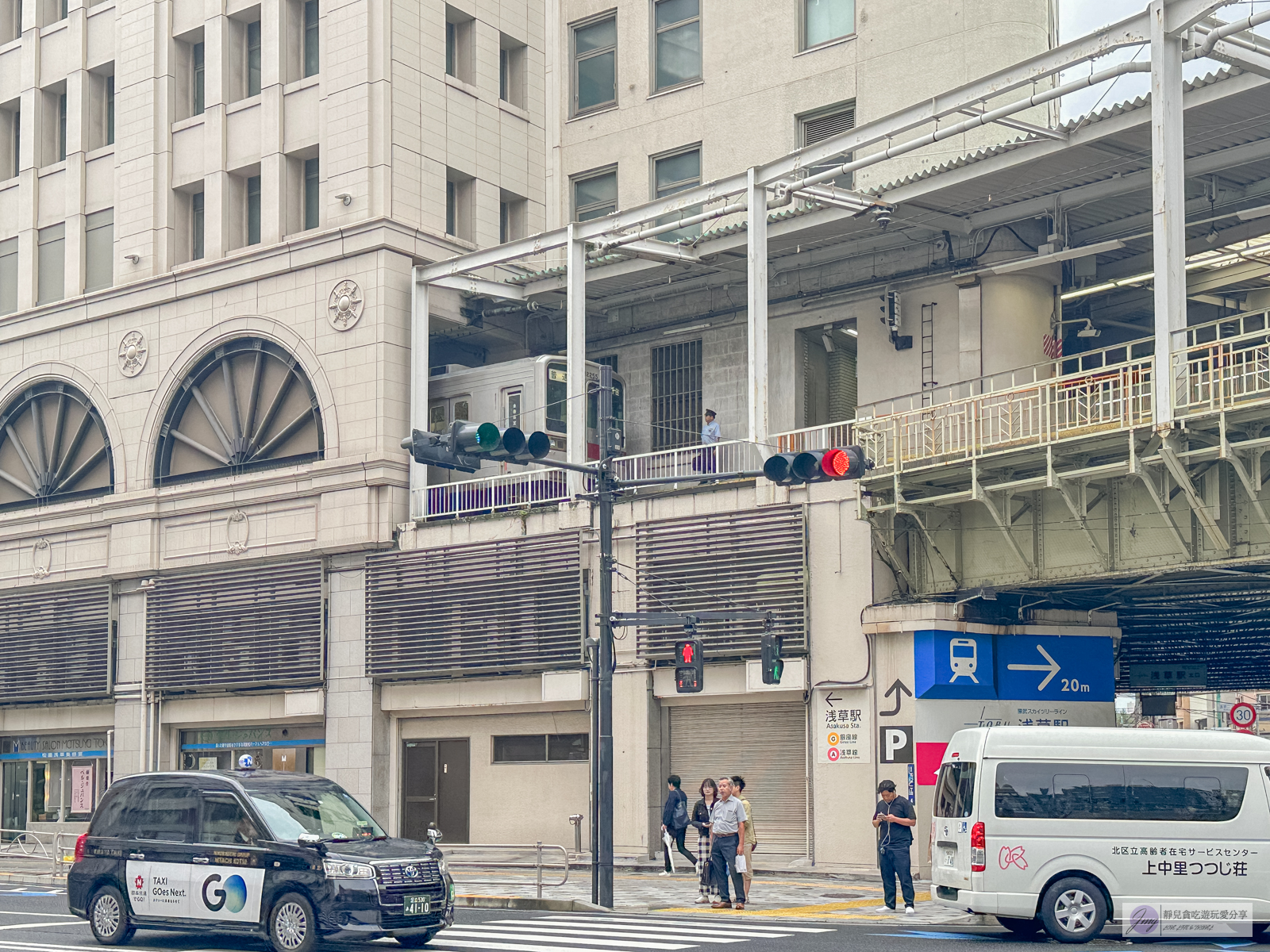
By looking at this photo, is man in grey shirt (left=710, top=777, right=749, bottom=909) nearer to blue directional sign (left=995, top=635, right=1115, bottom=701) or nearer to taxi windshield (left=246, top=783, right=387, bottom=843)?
taxi windshield (left=246, top=783, right=387, bottom=843)

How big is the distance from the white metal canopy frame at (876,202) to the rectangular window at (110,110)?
11.6m

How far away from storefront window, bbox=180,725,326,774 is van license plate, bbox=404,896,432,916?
1817 centimetres

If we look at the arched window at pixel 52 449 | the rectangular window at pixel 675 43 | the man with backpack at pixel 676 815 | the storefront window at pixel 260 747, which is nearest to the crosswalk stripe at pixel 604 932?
the man with backpack at pixel 676 815

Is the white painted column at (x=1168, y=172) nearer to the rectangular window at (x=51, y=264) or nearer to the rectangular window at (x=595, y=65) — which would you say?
the rectangular window at (x=595, y=65)

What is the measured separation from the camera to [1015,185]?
26672 mm

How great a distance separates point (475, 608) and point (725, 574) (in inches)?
232

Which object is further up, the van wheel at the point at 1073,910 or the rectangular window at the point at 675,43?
the rectangular window at the point at 675,43

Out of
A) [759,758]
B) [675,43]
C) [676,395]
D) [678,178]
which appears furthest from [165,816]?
[675,43]

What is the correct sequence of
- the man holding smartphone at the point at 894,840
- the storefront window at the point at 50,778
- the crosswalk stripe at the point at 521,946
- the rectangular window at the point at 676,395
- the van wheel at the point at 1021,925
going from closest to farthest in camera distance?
1. the crosswalk stripe at the point at 521,946
2. the van wheel at the point at 1021,925
3. the man holding smartphone at the point at 894,840
4. the rectangular window at the point at 676,395
5. the storefront window at the point at 50,778

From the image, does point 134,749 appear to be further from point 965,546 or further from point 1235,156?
point 1235,156

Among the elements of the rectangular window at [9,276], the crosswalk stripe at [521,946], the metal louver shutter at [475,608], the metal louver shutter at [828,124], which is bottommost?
the crosswalk stripe at [521,946]

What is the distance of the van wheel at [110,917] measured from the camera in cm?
1744

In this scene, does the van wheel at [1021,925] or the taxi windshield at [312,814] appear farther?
the van wheel at [1021,925]

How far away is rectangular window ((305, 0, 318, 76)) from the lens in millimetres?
36188
